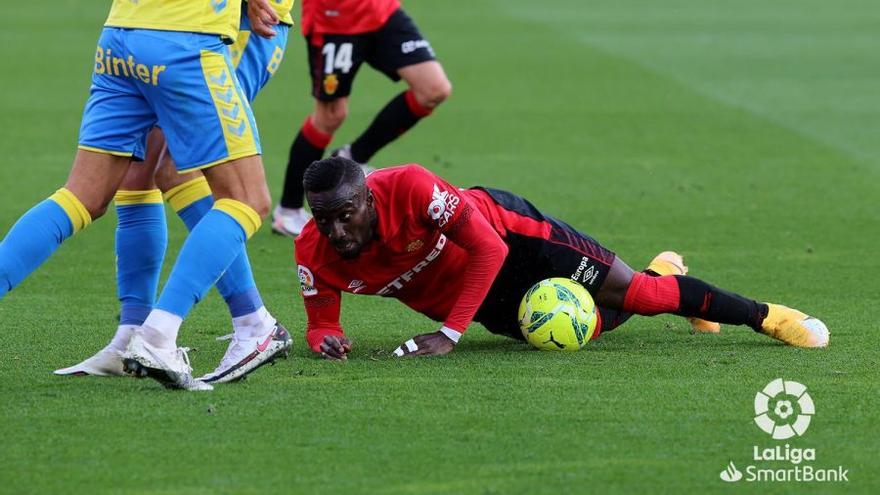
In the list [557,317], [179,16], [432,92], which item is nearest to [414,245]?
[557,317]

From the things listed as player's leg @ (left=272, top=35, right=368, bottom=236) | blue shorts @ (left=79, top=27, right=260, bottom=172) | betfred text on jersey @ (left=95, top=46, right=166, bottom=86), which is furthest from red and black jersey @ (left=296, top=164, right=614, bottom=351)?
player's leg @ (left=272, top=35, right=368, bottom=236)

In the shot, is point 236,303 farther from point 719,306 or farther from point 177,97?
point 719,306

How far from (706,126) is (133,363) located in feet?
34.8

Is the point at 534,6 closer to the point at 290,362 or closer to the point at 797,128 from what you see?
the point at 797,128

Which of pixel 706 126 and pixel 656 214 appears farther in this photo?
pixel 706 126

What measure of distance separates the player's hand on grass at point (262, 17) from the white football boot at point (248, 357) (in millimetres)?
1162

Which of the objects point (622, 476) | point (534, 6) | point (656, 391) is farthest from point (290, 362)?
point (534, 6)

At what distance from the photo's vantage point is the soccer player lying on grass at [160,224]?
607 cm

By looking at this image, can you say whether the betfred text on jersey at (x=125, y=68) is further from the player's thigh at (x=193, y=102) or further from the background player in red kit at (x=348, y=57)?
the background player in red kit at (x=348, y=57)

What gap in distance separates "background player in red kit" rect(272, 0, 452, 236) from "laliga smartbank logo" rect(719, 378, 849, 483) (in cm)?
522

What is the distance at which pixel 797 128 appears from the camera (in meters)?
15.1

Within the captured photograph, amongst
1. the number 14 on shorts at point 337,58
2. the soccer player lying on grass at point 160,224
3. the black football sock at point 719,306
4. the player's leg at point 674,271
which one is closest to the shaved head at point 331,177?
the soccer player lying on grass at point 160,224

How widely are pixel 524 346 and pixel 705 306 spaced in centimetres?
78

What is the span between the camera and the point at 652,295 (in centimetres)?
680
